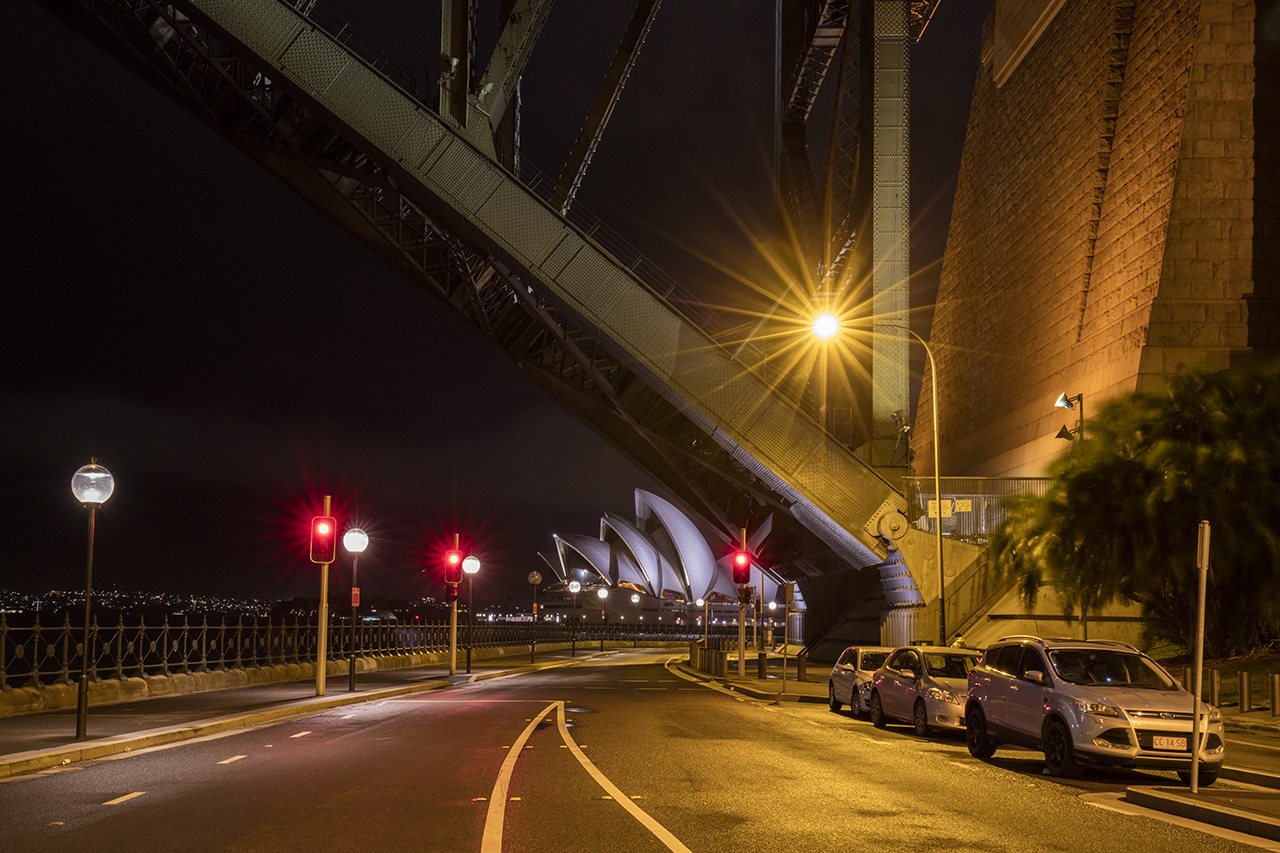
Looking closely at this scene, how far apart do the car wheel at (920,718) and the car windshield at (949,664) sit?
683mm

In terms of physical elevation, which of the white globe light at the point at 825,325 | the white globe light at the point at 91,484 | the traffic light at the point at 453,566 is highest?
the white globe light at the point at 825,325

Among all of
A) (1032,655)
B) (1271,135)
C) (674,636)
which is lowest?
(674,636)

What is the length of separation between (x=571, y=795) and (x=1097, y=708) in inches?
266

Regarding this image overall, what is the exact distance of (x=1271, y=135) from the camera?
37344 mm

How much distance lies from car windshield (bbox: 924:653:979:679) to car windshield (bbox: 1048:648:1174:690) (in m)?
4.38

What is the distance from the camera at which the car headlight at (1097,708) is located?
13617mm

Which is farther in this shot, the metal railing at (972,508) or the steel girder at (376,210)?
the metal railing at (972,508)

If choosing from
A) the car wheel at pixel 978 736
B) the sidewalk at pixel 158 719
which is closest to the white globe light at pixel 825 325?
the car wheel at pixel 978 736

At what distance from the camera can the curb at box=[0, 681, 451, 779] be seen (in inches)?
517

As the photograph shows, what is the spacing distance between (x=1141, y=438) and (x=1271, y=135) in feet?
56.7

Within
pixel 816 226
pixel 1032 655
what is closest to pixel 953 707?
pixel 1032 655

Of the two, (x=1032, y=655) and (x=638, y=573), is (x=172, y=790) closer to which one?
(x=1032, y=655)

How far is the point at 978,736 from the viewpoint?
16.1 meters

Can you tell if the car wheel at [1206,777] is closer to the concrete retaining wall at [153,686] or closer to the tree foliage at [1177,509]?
the tree foliage at [1177,509]
